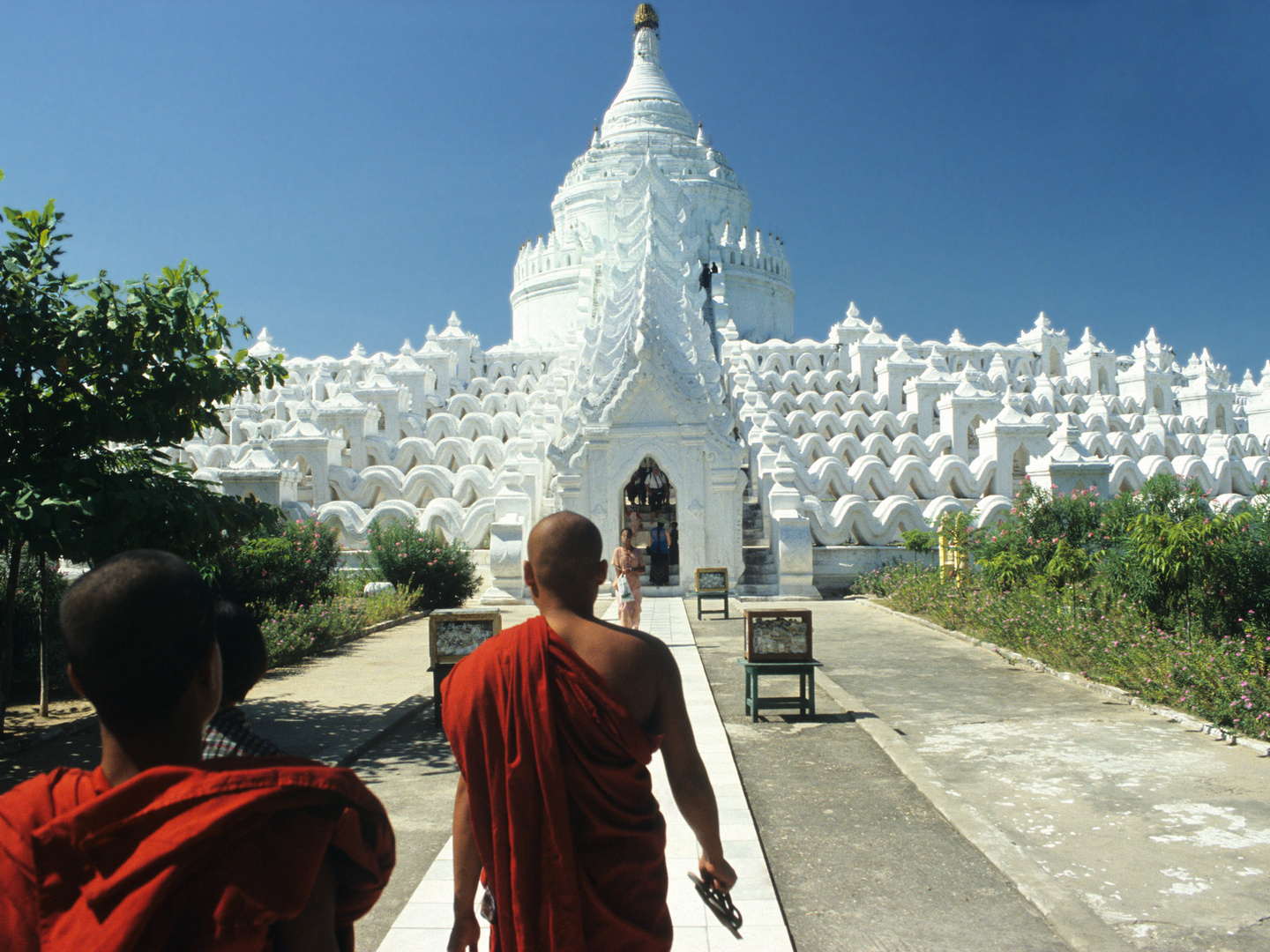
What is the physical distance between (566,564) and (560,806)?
2.31 feet

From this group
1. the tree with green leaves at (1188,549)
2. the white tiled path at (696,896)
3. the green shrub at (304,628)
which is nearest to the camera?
the white tiled path at (696,896)

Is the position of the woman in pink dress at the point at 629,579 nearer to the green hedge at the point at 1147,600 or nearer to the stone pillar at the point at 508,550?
the green hedge at the point at 1147,600

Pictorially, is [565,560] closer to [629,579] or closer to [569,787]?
[569,787]

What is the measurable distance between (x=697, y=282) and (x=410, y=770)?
21.9 meters

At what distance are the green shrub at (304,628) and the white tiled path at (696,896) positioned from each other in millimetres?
6200

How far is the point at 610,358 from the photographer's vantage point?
1859 centimetres

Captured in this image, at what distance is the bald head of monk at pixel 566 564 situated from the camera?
279cm

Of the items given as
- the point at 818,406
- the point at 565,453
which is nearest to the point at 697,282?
the point at 818,406

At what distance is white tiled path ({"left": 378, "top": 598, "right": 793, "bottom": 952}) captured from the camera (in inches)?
151

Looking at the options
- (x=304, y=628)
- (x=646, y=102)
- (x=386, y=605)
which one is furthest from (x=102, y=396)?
(x=646, y=102)

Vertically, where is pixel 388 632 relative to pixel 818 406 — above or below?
below

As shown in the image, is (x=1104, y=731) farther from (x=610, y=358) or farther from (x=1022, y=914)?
(x=610, y=358)

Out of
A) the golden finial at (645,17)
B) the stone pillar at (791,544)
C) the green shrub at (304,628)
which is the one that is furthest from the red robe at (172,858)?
the golden finial at (645,17)

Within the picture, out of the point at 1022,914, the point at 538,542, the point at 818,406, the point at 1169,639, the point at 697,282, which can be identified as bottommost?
the point at 1022,914
